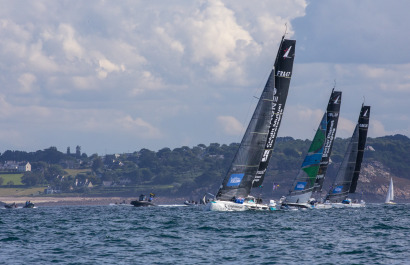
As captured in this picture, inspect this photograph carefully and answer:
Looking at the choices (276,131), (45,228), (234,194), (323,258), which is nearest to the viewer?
(323,258)

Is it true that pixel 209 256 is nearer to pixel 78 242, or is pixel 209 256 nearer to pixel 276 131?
pixel 78 242

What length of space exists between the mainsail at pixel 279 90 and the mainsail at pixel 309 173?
15484 mm

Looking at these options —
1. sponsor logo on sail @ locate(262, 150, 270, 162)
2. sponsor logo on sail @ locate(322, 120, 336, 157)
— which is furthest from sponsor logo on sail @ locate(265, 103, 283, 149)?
sponsor logo on sail @ locate(322, 120, 336, 157)

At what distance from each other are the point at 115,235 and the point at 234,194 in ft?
76.7

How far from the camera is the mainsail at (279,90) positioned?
7306 cm

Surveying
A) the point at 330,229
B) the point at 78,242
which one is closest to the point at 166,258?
the point at 78,242

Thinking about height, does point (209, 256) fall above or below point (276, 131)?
below

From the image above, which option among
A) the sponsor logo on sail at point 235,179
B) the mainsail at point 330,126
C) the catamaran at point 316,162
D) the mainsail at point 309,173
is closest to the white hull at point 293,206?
the catamaran at point 316,162

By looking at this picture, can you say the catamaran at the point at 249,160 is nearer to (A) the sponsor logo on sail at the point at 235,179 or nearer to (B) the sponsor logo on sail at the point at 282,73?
(A) the sponsor logo on sail at the point at 235,179

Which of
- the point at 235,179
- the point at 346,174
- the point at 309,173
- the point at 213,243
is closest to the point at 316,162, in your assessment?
the point at 309,173

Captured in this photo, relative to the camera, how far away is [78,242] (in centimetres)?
4497

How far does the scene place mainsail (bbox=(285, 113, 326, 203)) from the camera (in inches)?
3538

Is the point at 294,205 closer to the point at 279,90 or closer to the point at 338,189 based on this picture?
the point at 279,90

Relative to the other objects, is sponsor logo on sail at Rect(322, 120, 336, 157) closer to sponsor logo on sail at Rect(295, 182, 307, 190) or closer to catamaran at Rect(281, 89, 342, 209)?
catamaran at Rect(281, 89, 342, 209)
